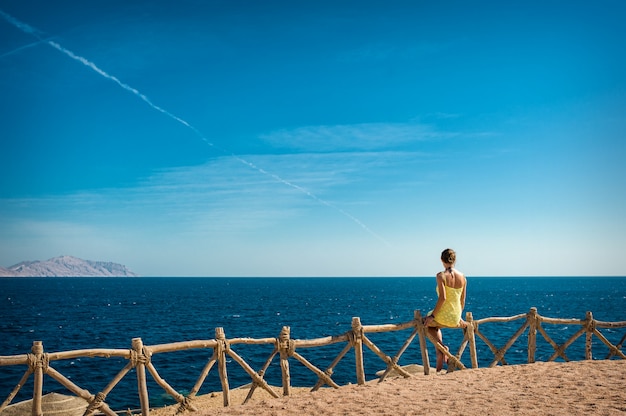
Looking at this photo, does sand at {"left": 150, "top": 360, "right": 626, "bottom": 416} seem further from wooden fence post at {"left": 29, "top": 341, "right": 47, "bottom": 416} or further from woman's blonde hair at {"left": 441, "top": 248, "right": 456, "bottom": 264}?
wooden fence post at {"left": 29, "top": 341, "right": 47, "bottom": 416}

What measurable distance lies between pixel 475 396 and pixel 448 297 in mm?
2024

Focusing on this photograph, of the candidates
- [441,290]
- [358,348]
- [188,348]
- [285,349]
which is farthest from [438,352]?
[188,348]

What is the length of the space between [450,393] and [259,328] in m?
40.3

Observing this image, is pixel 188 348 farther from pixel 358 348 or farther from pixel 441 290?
pixel 441 290

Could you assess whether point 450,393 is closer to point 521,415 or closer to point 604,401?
point 521,415

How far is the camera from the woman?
360 inches

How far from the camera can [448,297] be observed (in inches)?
371

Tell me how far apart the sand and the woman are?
3.60 ft

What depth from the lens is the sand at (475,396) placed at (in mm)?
7422

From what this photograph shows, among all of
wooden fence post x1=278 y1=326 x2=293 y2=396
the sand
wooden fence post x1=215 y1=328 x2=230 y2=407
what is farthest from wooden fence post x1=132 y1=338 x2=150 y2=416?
wooden fence post x1=278 y1=326 x2=293 y2=396

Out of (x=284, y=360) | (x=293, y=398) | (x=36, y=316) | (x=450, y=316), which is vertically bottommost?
(x=36, y=316)

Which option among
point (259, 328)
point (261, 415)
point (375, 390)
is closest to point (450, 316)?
point (375, 390)

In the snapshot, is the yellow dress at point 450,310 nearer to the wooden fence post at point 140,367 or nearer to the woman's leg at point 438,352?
the woman's leg at point 438,352

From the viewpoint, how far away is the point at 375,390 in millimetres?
8922
